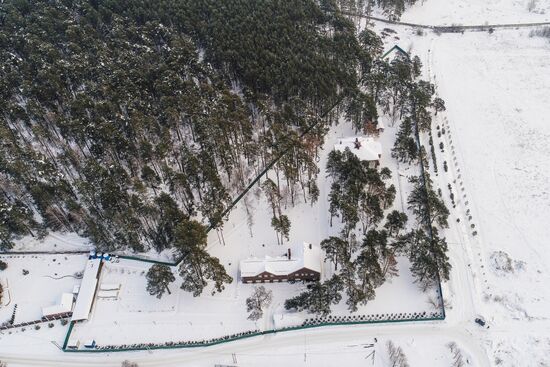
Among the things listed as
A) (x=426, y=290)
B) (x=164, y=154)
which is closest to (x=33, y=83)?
(x=164, y=154)

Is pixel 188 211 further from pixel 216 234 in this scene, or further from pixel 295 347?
pixel 295 347

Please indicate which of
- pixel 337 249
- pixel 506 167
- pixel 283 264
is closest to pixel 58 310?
pixel 283 264

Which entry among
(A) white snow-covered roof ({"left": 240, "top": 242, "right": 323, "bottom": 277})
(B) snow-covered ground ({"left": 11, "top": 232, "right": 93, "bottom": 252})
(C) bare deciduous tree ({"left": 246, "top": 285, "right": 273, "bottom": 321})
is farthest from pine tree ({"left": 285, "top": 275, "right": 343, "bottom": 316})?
(B) snow-covered ground ({"left": 11, "top": 232, "right": 93, "bottom": 252})

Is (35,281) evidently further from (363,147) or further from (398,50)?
(398,50)

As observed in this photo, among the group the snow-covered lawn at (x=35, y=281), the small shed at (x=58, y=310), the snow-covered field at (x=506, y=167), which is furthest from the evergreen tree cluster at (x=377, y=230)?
the snow-covered lawn at (x=35, y=281)

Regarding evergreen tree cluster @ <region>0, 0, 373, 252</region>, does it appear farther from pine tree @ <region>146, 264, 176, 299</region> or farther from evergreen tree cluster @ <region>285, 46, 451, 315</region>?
evergreen tree cluster @ <region>285, 46, 451, 315</region>

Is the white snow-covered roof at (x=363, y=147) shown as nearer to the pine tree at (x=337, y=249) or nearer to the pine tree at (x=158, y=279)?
the pine tree at (x=337, y=249)
